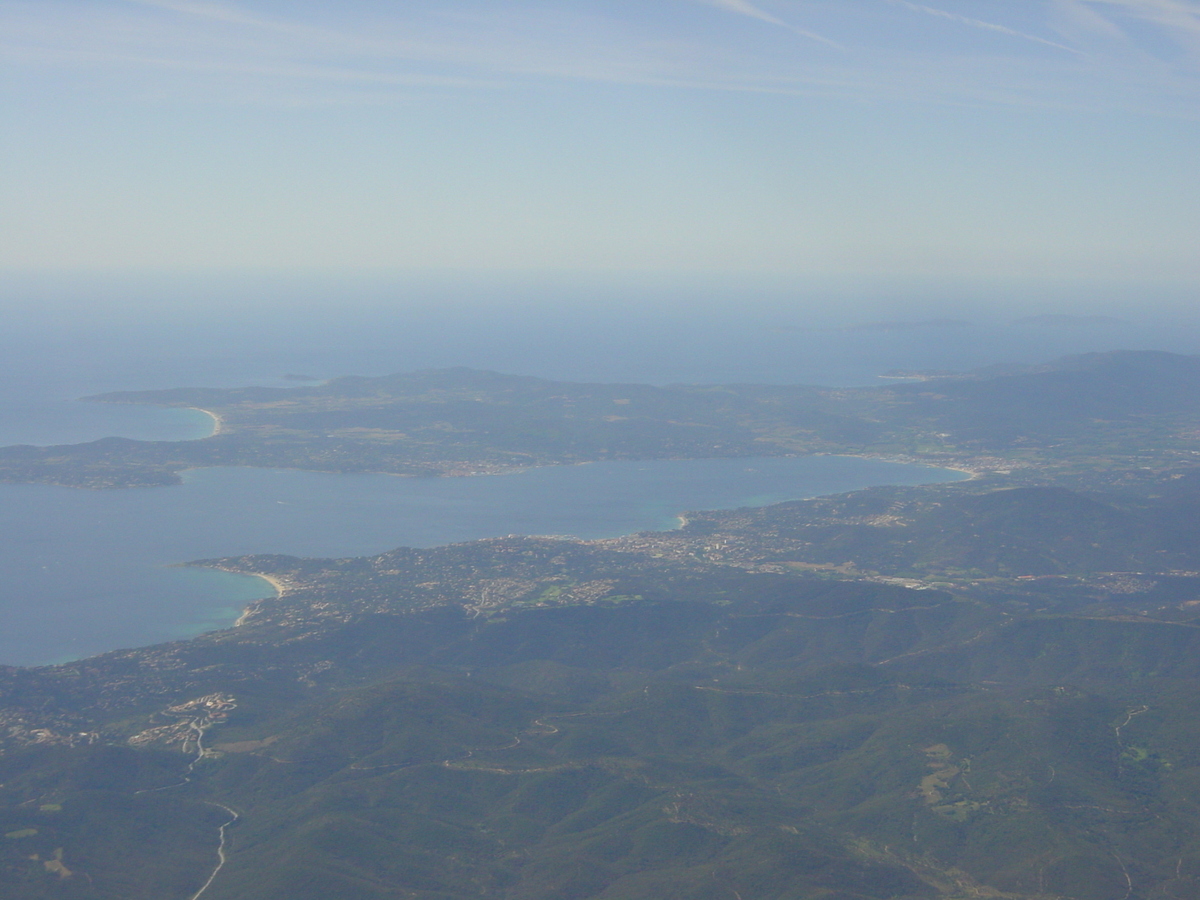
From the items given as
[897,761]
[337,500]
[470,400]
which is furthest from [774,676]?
[470,400]

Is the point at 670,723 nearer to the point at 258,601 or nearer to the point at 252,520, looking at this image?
the point at 258,601

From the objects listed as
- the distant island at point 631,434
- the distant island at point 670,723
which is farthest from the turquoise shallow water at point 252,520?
the distant island at point 670,723

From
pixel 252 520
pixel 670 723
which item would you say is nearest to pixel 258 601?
pixel 252 520

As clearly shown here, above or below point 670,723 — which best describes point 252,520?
above

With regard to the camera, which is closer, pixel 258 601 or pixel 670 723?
pixel 670 723

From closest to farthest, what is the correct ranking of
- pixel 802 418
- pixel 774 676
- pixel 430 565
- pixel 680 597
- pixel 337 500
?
pixel 774 676, pixel 680 597, pixel 430 565, pixel 337 500, pixel 802 418

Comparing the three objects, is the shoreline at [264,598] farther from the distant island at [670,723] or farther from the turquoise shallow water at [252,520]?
the turquoise shallow water at [252,520]

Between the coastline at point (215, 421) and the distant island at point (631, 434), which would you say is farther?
the coastline at point (215, 421)

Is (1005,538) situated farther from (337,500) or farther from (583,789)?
(337,500)
